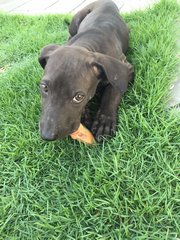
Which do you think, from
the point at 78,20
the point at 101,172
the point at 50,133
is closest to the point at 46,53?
the point at 50,133

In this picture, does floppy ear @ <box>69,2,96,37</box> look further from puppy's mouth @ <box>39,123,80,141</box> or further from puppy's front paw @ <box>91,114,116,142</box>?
puppy's mouth @ <box>39,123,80,141</box>

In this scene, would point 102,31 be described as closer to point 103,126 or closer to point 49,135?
point 103,126

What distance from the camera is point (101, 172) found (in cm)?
261

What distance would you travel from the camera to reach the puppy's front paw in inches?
116

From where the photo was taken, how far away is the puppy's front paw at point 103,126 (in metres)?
2.94

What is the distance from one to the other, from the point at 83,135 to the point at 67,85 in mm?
503

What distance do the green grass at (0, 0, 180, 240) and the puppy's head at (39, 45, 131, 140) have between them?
14.8 inches

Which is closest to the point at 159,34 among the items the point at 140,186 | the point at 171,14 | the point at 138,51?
the point at 138,51

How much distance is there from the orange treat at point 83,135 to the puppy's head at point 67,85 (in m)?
0.17

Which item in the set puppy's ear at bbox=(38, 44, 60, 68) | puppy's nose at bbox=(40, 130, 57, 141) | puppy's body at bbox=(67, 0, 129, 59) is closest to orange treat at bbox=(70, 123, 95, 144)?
puppy's nose at bbox=(40, 130, 57, 141)

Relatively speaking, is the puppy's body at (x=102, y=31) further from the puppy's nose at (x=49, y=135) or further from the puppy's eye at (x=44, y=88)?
the puppy's nose at (x=49, y=135)

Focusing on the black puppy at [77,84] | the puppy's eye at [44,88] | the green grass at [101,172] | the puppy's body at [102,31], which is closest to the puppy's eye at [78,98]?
the black puppy at [77,84]

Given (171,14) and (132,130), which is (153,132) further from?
(171,14)

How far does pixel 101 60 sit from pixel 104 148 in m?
0.72
